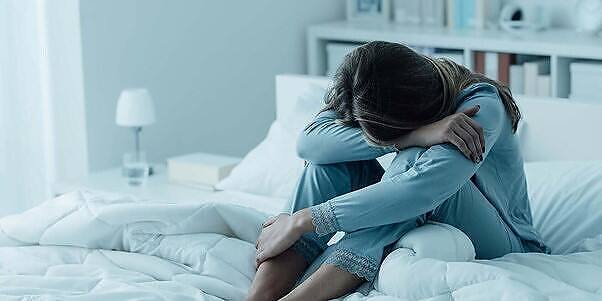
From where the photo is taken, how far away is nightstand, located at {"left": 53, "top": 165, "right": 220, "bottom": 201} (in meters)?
3.18

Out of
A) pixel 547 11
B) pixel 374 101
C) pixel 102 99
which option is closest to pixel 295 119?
pixel 102 99

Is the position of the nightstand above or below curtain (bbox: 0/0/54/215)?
below

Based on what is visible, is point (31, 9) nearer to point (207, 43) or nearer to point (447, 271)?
point (207, 43)

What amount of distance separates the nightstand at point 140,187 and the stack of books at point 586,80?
126cm

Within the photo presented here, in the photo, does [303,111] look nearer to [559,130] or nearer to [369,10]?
[559,130]

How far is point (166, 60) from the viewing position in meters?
3.82

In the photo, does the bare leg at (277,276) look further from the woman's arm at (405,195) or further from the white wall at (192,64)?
the white wall at (192,64)

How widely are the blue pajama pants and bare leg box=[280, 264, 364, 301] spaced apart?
0.6 inches

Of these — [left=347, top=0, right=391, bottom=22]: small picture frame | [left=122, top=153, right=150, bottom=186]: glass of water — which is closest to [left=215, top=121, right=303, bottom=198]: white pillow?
[left=122, top=153, right=150, bottom=186]: glass of water

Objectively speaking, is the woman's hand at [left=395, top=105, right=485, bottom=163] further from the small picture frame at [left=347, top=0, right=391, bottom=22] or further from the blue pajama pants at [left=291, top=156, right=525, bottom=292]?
the small picture frame at [left=347, top=0, right=391, bottom=22]

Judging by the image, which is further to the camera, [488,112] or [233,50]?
[233,50]

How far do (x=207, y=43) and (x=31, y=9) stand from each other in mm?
712

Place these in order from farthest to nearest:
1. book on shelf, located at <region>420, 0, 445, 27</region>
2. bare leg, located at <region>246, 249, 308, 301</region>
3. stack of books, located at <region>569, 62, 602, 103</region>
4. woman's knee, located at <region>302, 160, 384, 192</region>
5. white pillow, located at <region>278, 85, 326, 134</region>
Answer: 1. book on shelf, located at <region>420, 0, 445, 27</region>
2. stack of books, located at <region>569, 62, 602, 103</region>
3. white pillow, located at <region>278, 85, 326, 134</region>
4. woman's knee, located at <region>302, 160, 384, 192</region>
5. bare leg, located at <region>246, 249, 308, 301</region>

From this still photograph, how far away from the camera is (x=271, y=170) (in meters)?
3.01
